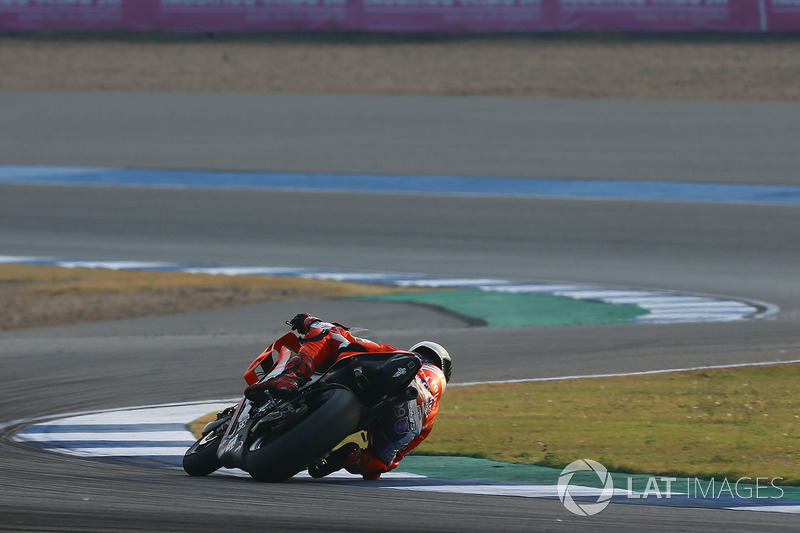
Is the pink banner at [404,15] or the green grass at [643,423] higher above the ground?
the pink banner at [404,15]

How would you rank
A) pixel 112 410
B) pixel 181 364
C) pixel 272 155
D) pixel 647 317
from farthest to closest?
pixel 272 155 → pixel 647 317 → pixel 181 364 → pixel 112 410

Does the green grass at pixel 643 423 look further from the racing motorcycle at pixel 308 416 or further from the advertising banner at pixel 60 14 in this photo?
the advertising banner at pixel 60 14

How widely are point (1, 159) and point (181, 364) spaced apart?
542 inches

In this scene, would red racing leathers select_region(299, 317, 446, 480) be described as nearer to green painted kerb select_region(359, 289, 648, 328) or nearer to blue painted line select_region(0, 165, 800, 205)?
green painted kerb select_region(359, 289, 648, 328)

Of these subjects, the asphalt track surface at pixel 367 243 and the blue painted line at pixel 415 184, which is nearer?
the asphalt track surface at pixel 367 243

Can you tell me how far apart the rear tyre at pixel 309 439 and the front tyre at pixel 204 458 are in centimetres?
44

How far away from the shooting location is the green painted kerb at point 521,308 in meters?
13.5

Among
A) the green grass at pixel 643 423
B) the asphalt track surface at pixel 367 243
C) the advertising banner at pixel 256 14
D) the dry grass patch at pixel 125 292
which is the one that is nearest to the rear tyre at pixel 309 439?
the asphalt track surface at pixel 367 243

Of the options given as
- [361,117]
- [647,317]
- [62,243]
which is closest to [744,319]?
[647,317]

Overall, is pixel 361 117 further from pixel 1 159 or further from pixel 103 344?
pixel 103 344

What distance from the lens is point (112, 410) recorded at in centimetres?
945

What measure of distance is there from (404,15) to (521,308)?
15900 millimetres
